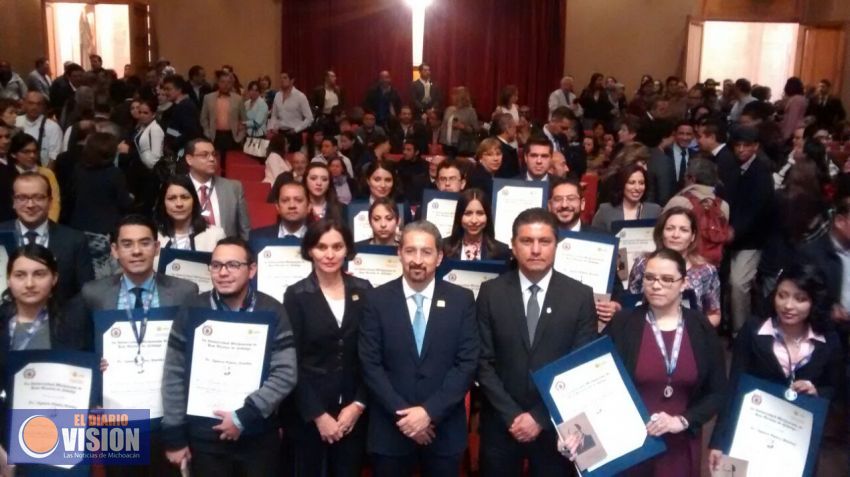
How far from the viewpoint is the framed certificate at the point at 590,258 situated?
12.8 feet

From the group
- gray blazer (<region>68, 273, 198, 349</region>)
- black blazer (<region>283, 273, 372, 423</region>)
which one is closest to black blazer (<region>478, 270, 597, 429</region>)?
black blazer (<region>283, 273, 372, 423</region>)

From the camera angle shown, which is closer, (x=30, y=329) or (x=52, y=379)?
(x=52, y=379)

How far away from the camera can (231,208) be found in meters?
4.91

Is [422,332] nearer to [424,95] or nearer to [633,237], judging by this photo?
[633,237]

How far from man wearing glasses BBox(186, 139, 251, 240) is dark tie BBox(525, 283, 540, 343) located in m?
2.21

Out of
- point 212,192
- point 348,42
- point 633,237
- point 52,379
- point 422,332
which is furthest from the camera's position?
point 348,42

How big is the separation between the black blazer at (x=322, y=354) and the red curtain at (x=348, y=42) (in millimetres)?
13595

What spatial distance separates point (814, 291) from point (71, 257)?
3.28 meters

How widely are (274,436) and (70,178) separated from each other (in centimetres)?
327

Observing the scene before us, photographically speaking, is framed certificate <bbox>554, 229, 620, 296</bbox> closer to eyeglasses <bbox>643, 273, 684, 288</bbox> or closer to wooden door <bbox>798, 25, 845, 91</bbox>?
eyeglasses <bbox>643, 273, 684, 288</bbox>

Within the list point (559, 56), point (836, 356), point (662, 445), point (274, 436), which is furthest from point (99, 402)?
point (559, 56)

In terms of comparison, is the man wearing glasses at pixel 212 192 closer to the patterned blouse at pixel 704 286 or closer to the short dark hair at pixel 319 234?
the short dark hair at pixel 319 234

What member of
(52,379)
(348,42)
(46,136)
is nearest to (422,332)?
(52,379)

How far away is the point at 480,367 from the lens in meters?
3.28
